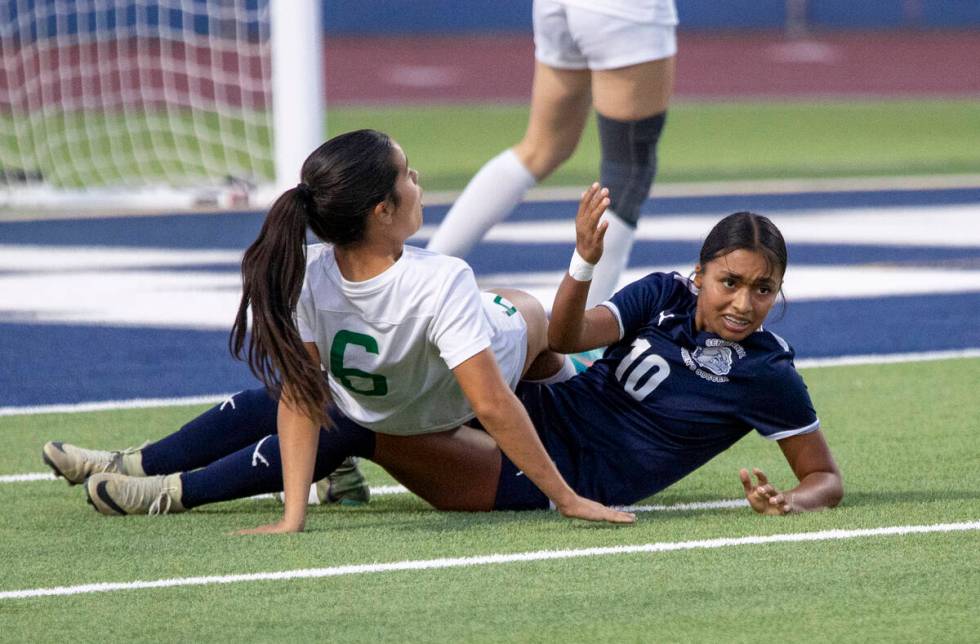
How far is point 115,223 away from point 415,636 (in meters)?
8.53

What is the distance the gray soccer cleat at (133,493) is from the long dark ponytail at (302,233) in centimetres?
49

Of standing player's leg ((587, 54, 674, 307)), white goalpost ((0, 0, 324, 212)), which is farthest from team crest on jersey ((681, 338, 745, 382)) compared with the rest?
white goalpost ((0, 0, 324, 212))

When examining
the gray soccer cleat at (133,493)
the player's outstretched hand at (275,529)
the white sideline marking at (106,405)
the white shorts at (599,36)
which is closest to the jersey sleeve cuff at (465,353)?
the player's outstretched hand at (275,529)

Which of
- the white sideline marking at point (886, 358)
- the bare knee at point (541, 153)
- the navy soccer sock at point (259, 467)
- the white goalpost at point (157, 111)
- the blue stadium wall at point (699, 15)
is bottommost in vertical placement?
the blue stadium wall at point (699, 15)

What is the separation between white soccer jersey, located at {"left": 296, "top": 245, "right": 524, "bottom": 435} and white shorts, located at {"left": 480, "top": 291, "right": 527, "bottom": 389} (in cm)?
2

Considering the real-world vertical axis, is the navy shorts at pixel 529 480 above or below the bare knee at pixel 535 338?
below

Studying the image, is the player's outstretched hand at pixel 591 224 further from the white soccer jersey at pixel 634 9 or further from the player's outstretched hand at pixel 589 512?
the white soccer jersey at pixel 634 9

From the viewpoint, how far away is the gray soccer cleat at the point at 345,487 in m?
4.42

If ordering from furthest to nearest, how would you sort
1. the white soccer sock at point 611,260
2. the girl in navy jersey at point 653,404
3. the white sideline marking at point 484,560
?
the white soccer sock at point 611,260
the girl in navy jersey at point 653,404
the white sideline marking at point 484,560

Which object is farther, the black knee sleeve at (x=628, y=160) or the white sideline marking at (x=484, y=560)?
the black knee sleeve at (x=628, y=160)

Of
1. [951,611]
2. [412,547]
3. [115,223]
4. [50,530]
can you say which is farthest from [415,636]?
[115,223]

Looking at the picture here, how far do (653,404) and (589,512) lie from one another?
447 millimetres

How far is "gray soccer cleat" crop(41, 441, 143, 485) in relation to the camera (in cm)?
445

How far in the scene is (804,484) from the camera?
4.12m
